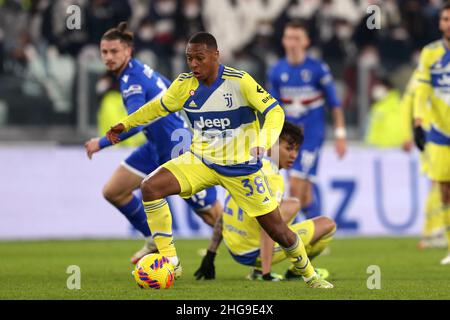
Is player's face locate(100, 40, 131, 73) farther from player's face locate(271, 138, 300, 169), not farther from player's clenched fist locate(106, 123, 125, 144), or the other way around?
player's face locate(271, 138, 300, 169)

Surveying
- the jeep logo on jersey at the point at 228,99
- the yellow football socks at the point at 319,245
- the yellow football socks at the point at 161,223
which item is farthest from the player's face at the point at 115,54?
the yellow football socks at the point at 319,245

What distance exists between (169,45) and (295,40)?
3.75m

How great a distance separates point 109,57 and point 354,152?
260 inches

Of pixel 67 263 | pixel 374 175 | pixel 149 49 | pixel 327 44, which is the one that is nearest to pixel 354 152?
pixel 374 175

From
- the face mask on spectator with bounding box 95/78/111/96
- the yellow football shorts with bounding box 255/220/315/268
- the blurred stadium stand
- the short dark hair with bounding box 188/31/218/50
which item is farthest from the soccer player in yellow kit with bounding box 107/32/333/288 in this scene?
the face mask on spectator with bounding box 95/78/111/96

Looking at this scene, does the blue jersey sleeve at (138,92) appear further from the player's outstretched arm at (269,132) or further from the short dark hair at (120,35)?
the player's outstretched arm at (269,132)

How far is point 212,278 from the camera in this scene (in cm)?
1035

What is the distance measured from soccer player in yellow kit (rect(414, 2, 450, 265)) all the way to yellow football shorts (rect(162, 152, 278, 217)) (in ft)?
11.1

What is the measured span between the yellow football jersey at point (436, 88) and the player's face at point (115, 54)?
10.7 ft

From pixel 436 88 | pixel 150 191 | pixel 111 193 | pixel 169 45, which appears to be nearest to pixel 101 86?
pixel 169 45

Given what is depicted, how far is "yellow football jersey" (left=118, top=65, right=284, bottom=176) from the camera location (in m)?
8.98
